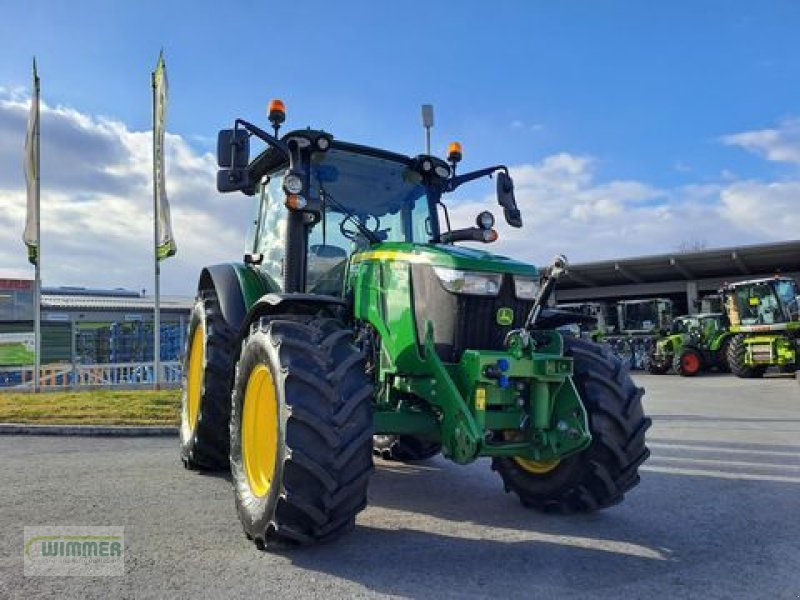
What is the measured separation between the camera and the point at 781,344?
2044 centimetres

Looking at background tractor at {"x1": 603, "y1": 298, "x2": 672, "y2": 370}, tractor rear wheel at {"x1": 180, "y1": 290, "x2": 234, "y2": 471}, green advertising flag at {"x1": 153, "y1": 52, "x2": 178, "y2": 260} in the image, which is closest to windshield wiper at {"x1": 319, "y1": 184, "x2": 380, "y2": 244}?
tractor rear wheel at {"x1": 180, "y1": 290, "x2": 234, "y2": 471}

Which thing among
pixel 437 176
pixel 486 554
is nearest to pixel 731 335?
pixel 437 176

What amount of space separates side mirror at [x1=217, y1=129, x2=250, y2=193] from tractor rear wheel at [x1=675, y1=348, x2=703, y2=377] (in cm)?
2184

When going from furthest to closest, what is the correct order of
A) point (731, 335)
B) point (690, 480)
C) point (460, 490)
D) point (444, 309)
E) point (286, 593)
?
1. point (731, 335)
2. point (690, 480)
3. point (460, 490)
4. point (444, 309)
5. point (286, 593)

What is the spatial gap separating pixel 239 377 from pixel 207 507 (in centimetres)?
107

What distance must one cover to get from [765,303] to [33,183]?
20.3 m

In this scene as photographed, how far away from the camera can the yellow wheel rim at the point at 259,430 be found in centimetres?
436

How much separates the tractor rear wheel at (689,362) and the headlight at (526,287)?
68.6ft

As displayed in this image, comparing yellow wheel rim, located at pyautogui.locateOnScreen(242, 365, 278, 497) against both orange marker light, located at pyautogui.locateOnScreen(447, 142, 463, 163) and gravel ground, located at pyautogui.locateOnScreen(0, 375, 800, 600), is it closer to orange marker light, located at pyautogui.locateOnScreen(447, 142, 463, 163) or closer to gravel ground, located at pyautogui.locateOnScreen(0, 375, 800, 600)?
gravel ground, located at pyautogui.locateOnScreen(0, 375, 800, 600)

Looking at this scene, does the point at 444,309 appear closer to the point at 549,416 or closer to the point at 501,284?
the point at 501,284

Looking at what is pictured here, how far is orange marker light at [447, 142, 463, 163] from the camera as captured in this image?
609 cm

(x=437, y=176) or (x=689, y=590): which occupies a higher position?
(x=437, y=176)

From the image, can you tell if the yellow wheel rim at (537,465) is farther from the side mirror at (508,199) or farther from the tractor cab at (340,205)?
the side mirror at (508,199)

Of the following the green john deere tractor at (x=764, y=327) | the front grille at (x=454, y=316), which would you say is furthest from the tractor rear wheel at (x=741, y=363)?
the front grille at (x=454, y=316)
